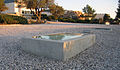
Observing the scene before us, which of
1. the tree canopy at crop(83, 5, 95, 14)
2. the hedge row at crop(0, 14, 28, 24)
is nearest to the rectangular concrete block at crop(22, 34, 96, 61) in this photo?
the hedge row at crop(0, 14, 28, 24)

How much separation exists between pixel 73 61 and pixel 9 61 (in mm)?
2013

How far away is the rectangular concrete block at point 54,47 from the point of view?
13.3 ft

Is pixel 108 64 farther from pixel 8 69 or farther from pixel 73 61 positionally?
pixel 8 69

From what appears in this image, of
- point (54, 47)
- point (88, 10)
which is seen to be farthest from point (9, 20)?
point (88, 10)

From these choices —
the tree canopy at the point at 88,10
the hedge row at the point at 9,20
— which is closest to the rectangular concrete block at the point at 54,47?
the hedge row at the point at 9,20

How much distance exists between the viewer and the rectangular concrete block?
405 centimetres

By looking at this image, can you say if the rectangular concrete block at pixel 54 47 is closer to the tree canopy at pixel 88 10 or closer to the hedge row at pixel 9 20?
the hedge row at pixel 9 20

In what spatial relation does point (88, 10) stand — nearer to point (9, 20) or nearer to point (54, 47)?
point (9, 20)

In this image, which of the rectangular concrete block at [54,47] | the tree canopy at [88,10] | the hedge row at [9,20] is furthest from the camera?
the tree canopy at [88,10]

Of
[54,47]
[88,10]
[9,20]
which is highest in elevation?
[88,10]

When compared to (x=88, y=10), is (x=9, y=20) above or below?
below

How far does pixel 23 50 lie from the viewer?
202 inches

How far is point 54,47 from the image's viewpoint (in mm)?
4145

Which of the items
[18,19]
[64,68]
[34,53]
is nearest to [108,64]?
[64,68]
